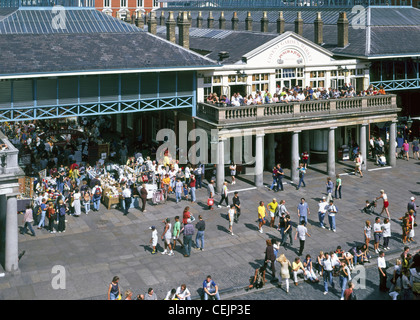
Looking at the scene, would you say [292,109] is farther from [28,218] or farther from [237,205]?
[28,218]

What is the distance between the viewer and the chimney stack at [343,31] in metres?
45.0

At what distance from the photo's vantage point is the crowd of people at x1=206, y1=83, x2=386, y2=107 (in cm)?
3769

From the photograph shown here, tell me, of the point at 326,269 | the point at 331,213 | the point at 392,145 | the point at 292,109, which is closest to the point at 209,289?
the point at 326,269

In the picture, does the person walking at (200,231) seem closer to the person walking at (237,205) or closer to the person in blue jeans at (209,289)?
the person walking at (237,205)

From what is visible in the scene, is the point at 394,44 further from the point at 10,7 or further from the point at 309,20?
the point at 10,7

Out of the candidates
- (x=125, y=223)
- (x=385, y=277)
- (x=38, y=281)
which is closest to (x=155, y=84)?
(x=125, y=223)

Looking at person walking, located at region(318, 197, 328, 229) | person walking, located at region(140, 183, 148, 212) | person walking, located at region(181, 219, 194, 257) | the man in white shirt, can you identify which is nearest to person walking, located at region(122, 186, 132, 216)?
person walking, located at region(140, 183, 148, 212)

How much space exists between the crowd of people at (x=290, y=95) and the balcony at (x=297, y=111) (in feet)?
2.19

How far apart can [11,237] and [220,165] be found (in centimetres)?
1486

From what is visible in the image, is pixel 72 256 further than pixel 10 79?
No

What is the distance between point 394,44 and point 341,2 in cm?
1015

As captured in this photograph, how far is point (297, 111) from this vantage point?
38.4m

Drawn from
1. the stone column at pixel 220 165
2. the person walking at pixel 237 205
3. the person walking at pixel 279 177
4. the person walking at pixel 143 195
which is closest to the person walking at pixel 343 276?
the person walking at pixel 237 205

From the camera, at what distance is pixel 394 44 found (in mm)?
45000
